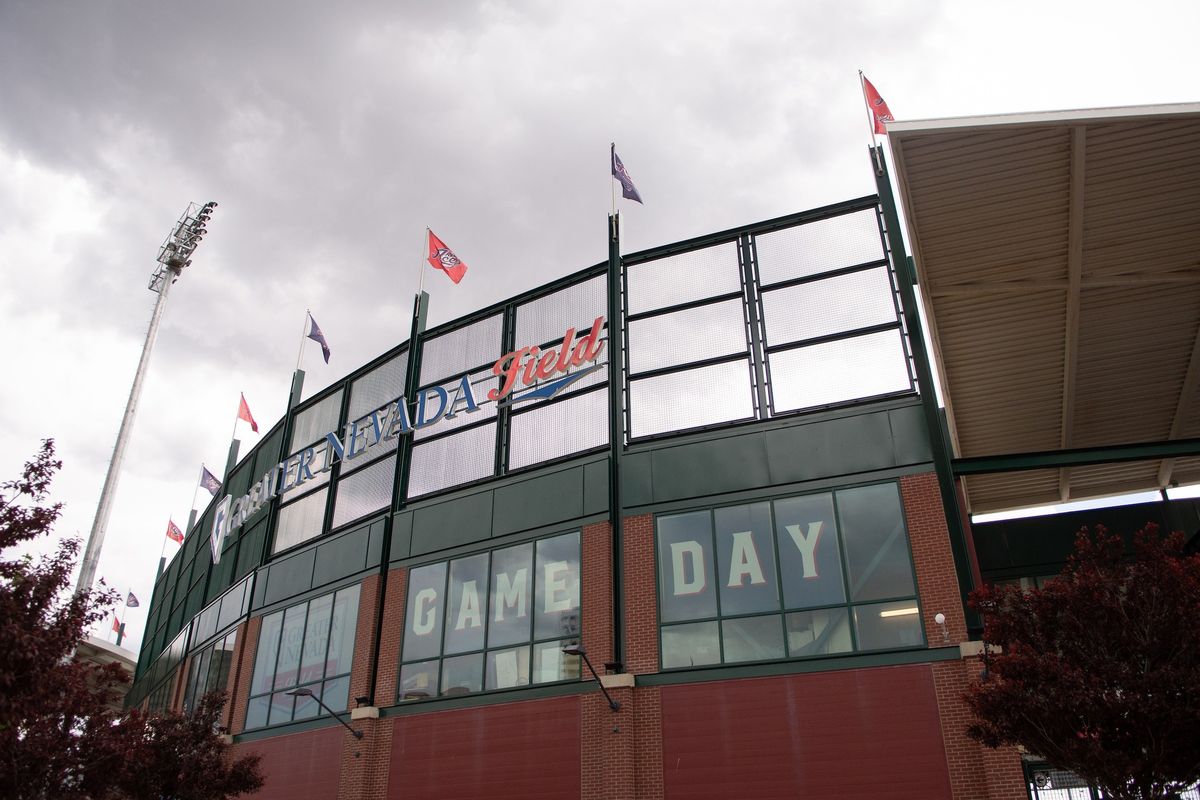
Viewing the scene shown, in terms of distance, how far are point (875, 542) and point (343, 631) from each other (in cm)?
1607

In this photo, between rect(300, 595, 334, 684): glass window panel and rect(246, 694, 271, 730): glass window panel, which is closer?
rect(300, 595, 334, 684): glass window panel

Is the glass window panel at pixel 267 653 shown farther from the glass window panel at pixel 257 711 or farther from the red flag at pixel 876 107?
the red flag at pixel 876 107

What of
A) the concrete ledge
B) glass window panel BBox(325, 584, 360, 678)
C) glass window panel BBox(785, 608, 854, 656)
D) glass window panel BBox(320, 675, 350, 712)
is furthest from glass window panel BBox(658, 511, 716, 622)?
glass window panel BBox(320, 675, 350, 712)

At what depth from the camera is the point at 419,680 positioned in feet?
80.9

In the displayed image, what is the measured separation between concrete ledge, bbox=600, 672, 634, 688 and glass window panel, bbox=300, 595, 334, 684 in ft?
35.0

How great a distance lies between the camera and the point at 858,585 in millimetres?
20047

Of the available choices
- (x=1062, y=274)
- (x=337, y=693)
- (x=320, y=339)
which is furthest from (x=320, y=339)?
(x=1062, y=274)

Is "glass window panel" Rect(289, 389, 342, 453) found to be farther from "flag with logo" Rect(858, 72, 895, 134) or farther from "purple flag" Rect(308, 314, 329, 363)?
"flag with logo" Rect(858, 72, 895, 134)

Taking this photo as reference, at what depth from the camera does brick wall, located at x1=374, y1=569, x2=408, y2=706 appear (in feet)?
82.3

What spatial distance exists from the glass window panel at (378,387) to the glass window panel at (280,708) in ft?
31.2

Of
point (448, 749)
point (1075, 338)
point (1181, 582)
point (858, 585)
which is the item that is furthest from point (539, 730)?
point (1075, 338)

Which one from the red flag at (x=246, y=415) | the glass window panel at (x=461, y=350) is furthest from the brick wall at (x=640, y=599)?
the red flag at (x=246, y=415)

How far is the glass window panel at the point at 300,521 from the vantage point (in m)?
31.3

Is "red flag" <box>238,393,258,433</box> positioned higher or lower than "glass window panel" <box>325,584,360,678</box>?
higher
